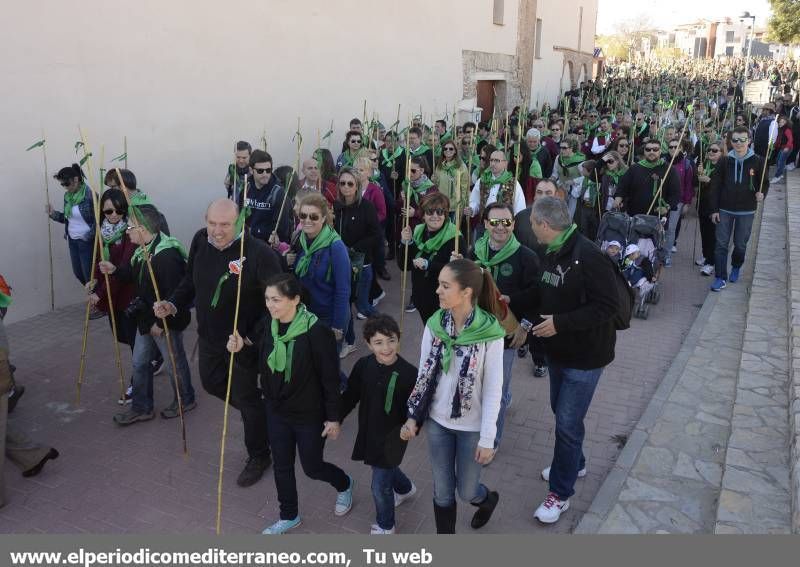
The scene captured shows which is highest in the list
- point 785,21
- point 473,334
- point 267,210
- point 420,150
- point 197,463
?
point 785,21

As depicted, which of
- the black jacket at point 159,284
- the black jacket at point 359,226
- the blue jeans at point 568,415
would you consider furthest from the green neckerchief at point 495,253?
the black jacket at point 159,284

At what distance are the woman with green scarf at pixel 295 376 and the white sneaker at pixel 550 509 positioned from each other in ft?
4.60

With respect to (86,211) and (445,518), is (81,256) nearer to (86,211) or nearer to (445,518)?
(86,211)

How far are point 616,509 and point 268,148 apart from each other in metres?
7.94

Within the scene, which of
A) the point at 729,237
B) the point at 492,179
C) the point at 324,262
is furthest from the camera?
the point at 729,237

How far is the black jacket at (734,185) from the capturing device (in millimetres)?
7668

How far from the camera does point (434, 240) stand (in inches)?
200

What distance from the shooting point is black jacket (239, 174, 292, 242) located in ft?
21.6

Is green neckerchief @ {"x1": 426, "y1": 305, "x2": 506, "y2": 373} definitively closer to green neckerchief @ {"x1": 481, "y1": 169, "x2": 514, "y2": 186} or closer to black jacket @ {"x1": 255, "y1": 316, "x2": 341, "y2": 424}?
black jacket @ {"x1": 255, "y1": 316, "x2": 341, "y2": 424}

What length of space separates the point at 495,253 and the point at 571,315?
41.6 inches

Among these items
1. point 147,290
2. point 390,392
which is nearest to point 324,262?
point 147,290

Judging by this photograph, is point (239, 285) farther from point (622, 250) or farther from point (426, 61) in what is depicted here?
point (426, 61)

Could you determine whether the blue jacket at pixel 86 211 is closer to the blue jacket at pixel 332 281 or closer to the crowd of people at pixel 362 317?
the crowd of people at pixel 362 317

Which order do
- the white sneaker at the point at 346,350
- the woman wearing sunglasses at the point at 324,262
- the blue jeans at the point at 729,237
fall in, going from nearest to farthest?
1. the woman wearing sunglasses at the point at 324,262
2. the white sneaker at the point at 346,350
3. the blue jeans at the point at 729,237
